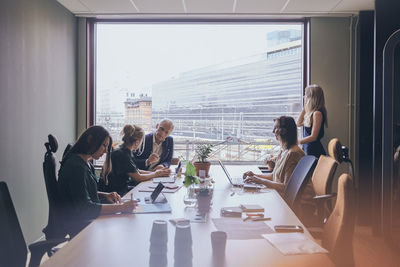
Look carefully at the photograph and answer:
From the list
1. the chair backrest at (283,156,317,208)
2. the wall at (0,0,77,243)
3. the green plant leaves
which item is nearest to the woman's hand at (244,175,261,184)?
the chair backrest at (283,156,317,208)

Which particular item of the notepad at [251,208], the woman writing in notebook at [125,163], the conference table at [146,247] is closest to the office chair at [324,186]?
the conference table at [146,247]

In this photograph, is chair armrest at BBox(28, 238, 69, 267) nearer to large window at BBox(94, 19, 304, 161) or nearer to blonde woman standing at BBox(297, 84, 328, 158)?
blonde woman standing at BBox(297, 84, 328, 158)

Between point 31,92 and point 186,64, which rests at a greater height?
point 186,64

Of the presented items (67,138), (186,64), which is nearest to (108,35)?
(186,64)

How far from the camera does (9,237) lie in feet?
5.10

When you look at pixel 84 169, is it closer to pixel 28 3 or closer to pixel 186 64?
pixel 28 3

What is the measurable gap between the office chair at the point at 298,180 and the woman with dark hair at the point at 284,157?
140 millimetres

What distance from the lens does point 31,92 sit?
3.69 metres

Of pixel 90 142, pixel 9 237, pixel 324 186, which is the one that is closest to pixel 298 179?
pixel 324 186

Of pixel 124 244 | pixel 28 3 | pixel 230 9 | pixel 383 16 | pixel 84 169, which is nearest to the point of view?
pixel 124 244

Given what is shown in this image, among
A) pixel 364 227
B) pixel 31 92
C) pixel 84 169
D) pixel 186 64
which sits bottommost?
pixel 364 227

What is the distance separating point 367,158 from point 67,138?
12.0 ft

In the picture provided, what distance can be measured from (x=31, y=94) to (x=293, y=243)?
9.79 feet

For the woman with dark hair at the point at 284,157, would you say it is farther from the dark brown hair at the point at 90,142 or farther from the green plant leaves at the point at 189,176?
the dark brown hair at the point at 90,142
